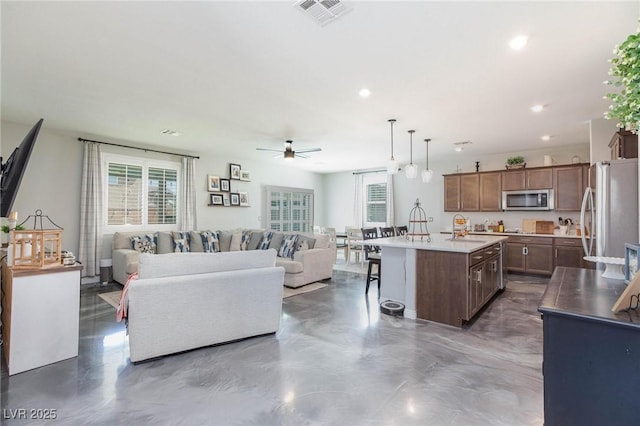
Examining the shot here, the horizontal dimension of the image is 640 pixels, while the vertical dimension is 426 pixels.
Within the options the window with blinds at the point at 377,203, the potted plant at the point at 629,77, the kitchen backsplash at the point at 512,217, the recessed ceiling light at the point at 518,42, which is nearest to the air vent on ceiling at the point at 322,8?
the recessed ceiling light at the point at 518,42

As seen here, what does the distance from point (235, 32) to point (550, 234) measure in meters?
6.34

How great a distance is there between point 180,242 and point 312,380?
4.22 m

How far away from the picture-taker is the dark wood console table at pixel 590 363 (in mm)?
1140

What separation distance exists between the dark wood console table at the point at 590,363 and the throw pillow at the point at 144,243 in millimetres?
5516

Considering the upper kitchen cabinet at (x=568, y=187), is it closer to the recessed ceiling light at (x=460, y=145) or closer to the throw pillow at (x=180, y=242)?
the recessed ceiling light at (x=460, y=145)

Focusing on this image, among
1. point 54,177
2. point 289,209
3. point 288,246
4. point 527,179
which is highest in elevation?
point 527,179

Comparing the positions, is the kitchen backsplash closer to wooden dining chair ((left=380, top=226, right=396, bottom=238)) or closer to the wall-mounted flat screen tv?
wooden dining chair ((left=380, top=226, right=396, bottom=238))

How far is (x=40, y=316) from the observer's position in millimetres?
2418

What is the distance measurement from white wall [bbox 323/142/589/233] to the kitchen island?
125 inches

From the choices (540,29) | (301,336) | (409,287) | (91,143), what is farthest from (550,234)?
(91,143)

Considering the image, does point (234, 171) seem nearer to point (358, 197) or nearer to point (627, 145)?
point (358, 197)

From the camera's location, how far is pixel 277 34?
2271mm

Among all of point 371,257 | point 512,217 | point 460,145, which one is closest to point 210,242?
point 371,257

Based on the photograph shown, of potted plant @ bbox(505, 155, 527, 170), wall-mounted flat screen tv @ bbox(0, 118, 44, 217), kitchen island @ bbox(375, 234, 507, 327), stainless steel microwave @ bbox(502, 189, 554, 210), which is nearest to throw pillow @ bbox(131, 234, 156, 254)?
wall-mounted flat screen tv @ bbox(0, 118, 44, 217)
